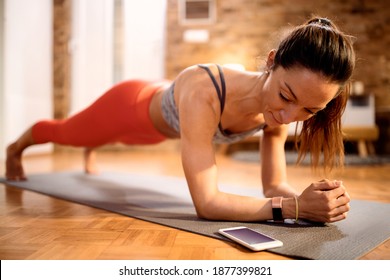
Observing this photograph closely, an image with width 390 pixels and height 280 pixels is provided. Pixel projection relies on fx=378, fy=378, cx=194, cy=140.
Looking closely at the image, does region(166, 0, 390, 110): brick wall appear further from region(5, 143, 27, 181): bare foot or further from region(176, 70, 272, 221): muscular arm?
region(176, 70, 272, 221): muscular arm

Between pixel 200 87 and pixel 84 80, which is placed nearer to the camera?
pixel 200 87

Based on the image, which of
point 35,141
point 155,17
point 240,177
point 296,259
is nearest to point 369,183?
point 240,177

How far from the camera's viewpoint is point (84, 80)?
4539mm

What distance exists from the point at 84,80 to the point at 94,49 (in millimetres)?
390

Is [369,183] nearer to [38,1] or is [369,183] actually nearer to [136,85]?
[136,85]

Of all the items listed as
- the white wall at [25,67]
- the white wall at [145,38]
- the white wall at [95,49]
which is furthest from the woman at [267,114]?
the white wall at [145,38]

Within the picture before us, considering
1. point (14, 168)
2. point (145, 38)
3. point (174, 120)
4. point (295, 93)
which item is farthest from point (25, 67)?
point (295, 93)

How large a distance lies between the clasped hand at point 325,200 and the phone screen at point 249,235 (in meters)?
0.16

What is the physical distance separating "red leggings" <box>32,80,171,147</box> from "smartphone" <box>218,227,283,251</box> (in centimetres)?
70

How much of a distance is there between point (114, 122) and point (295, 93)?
892 millimetres

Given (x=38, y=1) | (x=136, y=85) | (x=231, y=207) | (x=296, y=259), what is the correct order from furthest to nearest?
(x=38, y=1) → (x=136, y=85) → (x=231, y=207) → (x=296, y=259)

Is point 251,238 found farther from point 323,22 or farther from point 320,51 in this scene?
point 323,22

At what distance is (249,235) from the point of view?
→ 3.03 ft

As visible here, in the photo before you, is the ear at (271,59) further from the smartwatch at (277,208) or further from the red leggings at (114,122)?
the red leggings at (114,122)
